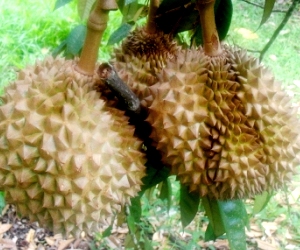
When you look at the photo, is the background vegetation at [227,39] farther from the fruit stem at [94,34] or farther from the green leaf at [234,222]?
the fruit stem at [94,34]

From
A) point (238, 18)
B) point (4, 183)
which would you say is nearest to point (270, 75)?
point (4, 183)

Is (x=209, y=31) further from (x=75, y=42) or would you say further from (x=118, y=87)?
(x=75, y=42)

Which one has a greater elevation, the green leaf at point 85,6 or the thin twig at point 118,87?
the green leaf at point 85,6

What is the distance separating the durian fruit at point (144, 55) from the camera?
2.98 feet

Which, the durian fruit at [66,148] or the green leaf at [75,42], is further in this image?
the green leaf at [75,42]

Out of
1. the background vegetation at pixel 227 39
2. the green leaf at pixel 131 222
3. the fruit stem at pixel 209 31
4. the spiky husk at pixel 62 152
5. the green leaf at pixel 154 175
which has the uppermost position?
the fruit stem at pixel 209 31

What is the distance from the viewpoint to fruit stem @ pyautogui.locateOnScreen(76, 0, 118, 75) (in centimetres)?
77

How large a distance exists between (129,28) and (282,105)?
0.50 meters

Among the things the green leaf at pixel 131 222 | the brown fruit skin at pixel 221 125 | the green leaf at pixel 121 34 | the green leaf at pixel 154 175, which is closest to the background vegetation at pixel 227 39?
the green leaf at pixel 131 222

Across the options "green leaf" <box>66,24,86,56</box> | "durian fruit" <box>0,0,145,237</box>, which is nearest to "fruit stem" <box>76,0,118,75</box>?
"durian fruit" <box>0,0,145,237</box>

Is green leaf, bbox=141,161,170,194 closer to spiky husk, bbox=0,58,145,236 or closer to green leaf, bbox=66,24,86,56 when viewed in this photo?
spiky husk, bbox=0,58,145,236

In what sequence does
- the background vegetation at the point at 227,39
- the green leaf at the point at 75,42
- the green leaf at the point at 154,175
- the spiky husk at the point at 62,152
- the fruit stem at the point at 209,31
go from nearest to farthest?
the spiky husk at the point at 62,152 → the fruit stem at the point at 209,31 → the green leaf at the point at 154,175 → the green leaf at the point at 75,42 → the background vegetation at the point at 227,39

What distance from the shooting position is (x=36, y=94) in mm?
775

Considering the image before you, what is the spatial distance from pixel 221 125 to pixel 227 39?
1.32 m
